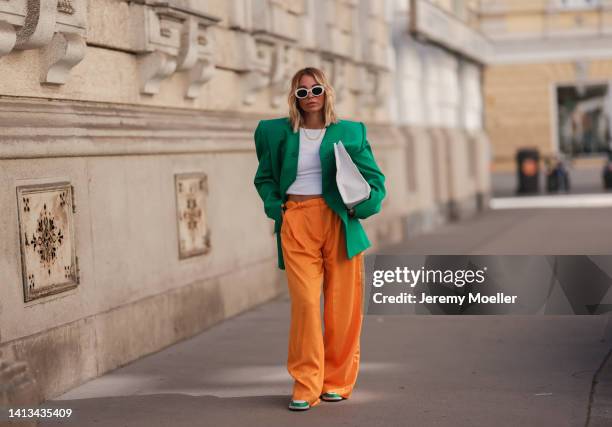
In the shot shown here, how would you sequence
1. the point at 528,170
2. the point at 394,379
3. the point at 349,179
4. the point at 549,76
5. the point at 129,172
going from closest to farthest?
the point at 349,179 < the point at 394,379 < the point at 129,172 < the point at 528,170 < the point at 549,76

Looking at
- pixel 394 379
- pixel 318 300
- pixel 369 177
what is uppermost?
pixel 369 177

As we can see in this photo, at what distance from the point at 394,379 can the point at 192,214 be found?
3.06 metres

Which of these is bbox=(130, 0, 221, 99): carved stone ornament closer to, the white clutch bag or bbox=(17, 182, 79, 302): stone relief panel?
bbox=(17, 182, 79, 302): stone relief panel

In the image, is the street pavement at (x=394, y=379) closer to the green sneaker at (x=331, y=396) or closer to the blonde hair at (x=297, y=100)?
the green sneaker at (x=331, y=396)

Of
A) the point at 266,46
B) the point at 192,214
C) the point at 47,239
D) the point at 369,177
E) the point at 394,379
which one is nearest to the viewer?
the point at 369,177

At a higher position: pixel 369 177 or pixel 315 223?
pixel 369 177

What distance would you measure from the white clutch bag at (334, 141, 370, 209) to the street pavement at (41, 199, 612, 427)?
41.9 inches

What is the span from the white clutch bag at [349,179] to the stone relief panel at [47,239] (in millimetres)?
1817

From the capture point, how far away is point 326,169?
6816mm

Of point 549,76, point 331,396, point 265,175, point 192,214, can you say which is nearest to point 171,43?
point 192,214

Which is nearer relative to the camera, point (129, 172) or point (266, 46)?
point (129, 172)

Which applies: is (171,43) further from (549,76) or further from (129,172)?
(549,76)

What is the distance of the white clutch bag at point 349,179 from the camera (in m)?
6.69

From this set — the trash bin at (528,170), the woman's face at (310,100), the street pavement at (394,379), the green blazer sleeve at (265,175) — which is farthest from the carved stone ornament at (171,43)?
the trash bin at (528,170)
